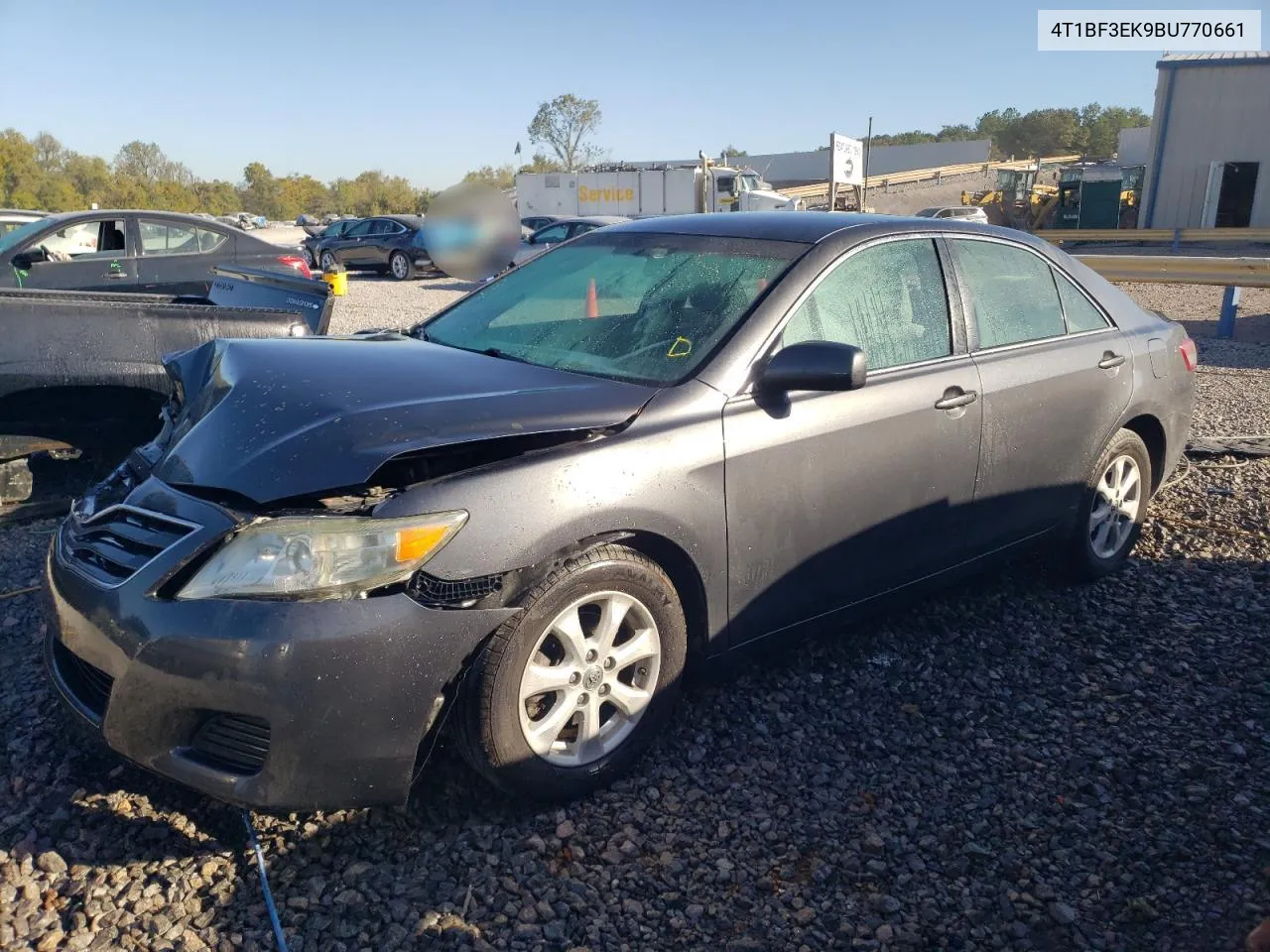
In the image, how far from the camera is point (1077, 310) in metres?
4.28

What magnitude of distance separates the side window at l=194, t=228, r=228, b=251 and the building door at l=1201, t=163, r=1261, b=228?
3319cm

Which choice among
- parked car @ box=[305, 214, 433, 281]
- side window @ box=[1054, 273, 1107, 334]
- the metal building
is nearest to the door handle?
side window @ box=[1054, 273, 1107, 334]

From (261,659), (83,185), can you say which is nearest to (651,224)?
(261,659)

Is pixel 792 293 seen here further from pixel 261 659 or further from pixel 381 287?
pixel 381 287

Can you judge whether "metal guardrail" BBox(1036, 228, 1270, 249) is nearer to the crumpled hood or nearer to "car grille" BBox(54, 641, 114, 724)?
the crumpled hood

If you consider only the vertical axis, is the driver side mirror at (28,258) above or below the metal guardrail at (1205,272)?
above

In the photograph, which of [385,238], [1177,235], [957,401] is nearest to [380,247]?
[385,238]

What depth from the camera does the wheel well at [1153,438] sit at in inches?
177

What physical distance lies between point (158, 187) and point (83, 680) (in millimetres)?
65755

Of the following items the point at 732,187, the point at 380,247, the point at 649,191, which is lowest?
the point at 380,247

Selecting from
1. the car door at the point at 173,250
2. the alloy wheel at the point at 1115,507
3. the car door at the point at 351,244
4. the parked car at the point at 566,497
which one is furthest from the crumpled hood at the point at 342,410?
the car door at the point at 351,244

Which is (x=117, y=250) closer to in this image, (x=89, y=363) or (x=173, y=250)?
(x=173, y=250)

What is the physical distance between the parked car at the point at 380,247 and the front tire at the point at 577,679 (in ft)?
68.7

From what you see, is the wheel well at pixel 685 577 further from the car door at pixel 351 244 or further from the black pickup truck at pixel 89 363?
the car door at pixel 351 244
